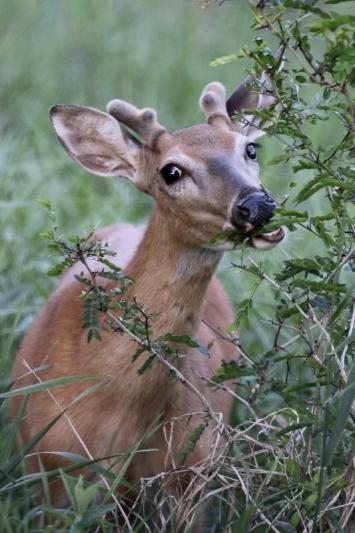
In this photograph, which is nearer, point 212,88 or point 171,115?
point 212,88

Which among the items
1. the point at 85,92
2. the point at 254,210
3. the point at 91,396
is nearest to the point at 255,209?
the point at 254,210

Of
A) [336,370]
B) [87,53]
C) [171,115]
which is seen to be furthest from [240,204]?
[87,53]

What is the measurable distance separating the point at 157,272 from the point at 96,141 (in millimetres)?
598

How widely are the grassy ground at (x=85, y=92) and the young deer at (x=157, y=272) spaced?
754mm

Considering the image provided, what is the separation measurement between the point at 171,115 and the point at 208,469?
429 cm

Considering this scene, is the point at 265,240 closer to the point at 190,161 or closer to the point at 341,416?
the point at 190,161

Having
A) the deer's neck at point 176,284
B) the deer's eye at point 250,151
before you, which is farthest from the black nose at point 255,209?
the deer's eye at point 250,151

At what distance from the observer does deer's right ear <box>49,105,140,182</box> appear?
4414mm

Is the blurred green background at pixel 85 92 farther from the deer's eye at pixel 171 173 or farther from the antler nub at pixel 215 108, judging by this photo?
the deer's eye at pixel 171 173

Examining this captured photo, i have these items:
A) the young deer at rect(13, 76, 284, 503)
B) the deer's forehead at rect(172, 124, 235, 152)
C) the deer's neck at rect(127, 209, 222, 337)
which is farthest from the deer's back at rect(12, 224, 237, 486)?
the deer's forehead at rect(172, 124, 235, 152)

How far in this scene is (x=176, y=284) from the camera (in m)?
4.13

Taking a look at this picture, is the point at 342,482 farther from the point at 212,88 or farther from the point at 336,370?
the point at 212,88

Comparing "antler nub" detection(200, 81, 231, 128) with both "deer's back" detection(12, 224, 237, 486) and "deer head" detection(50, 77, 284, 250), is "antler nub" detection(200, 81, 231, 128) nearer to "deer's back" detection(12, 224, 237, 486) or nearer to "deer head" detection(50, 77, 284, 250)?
"deer head" detection(50, 77, 284, 250)

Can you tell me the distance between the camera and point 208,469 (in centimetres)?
359
